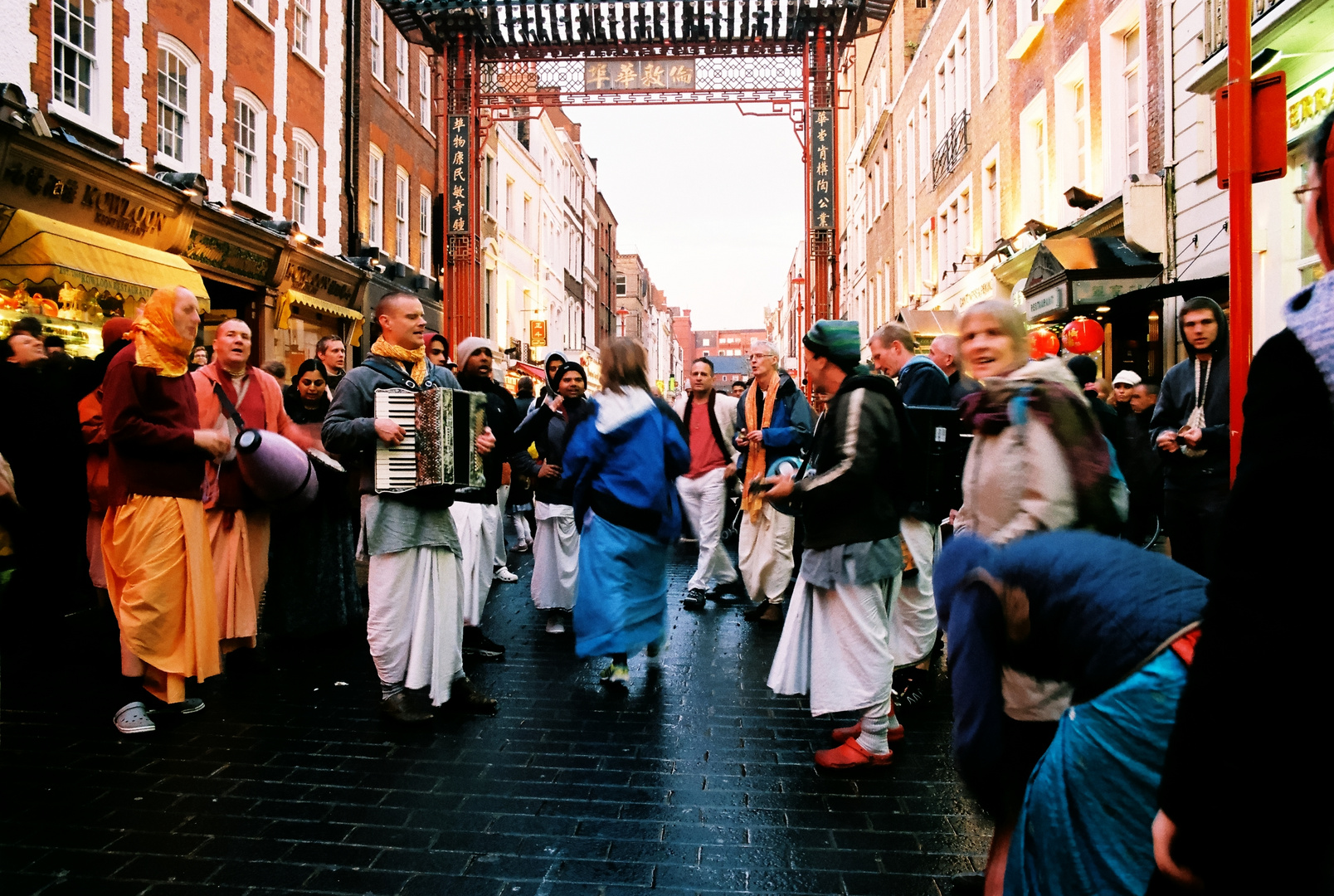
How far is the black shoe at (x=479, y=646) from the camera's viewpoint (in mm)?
5766

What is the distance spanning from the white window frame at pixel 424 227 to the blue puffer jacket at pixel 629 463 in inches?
741

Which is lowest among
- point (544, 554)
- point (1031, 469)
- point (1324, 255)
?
point (544, 554)

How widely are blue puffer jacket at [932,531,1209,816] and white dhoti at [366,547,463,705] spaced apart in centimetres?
319

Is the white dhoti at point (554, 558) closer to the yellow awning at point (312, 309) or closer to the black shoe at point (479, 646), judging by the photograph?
the black shoe at point (479, 646)

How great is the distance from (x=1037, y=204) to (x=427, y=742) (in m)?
15.1

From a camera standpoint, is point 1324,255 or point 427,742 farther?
point 427,742

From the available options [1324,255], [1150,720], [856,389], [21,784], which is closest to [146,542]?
[21,784]

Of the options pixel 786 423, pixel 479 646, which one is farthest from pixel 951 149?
pixel 479 646

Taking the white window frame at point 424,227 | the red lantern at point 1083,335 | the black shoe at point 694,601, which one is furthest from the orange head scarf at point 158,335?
the white window frame at point 424,227

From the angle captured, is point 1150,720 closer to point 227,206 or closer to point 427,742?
point 427,742

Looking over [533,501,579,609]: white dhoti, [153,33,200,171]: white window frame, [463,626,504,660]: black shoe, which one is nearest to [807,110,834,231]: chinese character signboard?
[153,33,200,171]: white window frame

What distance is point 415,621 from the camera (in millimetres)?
4535

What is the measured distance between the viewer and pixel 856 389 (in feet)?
12.6

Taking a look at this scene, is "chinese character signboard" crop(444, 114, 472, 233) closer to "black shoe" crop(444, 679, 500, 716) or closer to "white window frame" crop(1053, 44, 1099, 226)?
"white window frame" crop(1053, 44, 1099, 226)
